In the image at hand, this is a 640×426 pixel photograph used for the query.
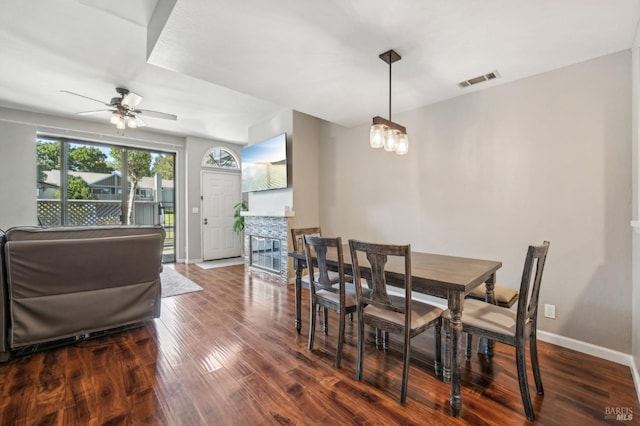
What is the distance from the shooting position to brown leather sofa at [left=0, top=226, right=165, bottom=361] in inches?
83.2

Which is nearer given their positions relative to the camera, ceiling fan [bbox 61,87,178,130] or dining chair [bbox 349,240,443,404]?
dining chair [bbox 349,240,443,404]

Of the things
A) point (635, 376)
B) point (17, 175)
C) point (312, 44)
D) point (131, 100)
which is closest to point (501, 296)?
point (635, 376)

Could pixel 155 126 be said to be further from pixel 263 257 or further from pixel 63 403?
pixel 63 403

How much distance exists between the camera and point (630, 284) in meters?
2.08

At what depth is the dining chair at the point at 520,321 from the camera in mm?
1516

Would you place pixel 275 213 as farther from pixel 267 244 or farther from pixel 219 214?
pixel 219 214

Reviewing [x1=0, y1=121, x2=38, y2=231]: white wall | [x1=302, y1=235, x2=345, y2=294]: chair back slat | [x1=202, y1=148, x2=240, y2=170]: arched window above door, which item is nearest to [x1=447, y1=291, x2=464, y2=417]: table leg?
[x1=302, y1=235, x2=345, y2=294]: chair back slat

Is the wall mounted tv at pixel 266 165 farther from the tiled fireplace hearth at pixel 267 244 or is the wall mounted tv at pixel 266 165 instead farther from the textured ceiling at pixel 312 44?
the textured ceiling at pixel 312 44

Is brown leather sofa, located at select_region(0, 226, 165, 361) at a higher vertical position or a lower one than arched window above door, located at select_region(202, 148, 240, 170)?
lower

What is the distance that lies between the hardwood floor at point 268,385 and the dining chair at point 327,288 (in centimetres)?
32

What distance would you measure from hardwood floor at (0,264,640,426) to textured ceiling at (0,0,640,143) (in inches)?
97.3

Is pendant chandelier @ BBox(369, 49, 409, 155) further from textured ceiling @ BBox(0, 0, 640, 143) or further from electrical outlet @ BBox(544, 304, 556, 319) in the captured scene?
electrical outlet @ BBox(544, 304, 556, 319)

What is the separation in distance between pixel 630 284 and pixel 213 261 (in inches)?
253

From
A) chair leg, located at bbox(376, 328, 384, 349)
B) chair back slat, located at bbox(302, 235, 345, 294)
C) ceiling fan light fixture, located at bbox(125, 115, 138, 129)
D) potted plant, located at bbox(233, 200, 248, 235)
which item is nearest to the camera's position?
chair back slat, located at bbox(302, 235, 345, 294)
